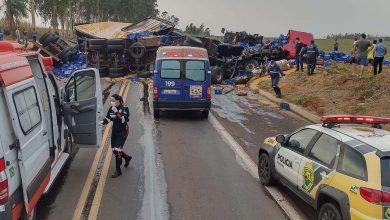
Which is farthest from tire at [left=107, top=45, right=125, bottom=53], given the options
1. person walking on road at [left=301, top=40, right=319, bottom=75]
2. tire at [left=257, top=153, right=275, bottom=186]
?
tire at [left=257, top=153, right=275, bottom=186]

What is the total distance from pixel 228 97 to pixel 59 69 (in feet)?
45.3

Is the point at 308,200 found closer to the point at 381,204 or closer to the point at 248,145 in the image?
the point at 381,204

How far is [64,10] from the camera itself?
63000 mm

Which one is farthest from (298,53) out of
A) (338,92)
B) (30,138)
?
→ (30,138)

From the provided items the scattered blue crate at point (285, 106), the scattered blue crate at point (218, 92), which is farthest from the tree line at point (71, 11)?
the scattered blue crate at point (285, 106)

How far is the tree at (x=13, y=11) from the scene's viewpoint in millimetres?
47250

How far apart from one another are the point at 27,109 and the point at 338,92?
49.0ft

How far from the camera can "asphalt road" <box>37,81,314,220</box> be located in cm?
721

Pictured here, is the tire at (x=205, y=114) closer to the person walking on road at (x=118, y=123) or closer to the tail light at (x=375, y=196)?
the person walking on road at (x=118, y=123)

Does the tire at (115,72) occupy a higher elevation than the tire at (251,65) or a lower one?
lower

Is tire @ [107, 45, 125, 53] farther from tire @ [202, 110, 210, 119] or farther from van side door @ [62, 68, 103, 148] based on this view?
van side door @ [62, 68, 103, 148]

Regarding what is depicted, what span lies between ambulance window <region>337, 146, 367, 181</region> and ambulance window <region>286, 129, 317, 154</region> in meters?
1.02

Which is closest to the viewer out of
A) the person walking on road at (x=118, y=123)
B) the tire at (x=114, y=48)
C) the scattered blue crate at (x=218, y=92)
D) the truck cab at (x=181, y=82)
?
the person walking on road at (x=118, y=123)

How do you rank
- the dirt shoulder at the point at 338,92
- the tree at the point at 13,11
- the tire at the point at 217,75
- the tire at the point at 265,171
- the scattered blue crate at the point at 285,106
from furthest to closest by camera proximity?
the tree at the point at 13,11 → the tire at the point at 217,75 → the scattered blue crate at the point at 285,106 → the dirt shoulder at the point at 338,92 → the tire at the point at 265,171
